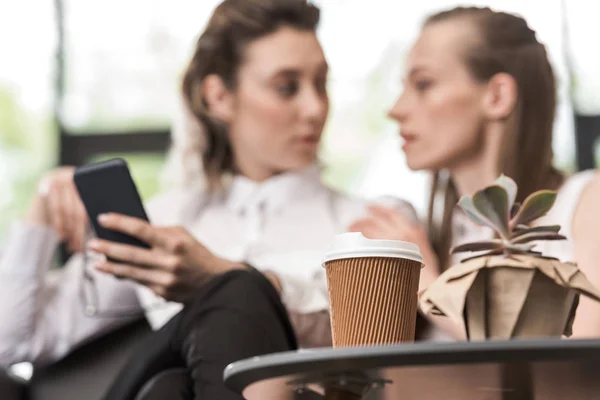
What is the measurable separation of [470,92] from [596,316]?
577 millimetres

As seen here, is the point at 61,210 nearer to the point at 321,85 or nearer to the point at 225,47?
the point at 225,47

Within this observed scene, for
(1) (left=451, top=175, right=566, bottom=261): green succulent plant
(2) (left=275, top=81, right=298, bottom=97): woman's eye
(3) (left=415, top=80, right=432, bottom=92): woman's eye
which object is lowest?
(1) (left=451, top=175, right=566, bottom=261): green succulent plant

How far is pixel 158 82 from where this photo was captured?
191 centimetres

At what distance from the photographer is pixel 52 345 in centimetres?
162

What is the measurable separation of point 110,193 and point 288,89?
1.62 ft

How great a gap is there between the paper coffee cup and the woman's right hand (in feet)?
3.71

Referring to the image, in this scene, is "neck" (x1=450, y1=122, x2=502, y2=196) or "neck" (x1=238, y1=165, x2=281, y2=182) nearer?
"neck" (x1=450, y1=122, x2=502, y2=196)

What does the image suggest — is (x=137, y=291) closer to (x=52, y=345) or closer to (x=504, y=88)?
(x=52, y=345)

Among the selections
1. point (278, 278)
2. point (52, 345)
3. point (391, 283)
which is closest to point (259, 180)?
point (278, 278)

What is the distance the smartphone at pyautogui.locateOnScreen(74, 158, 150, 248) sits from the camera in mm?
1318

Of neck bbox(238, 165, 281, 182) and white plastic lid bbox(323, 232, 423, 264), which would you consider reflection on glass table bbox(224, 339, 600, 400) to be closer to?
white plastic lid bbox(323, 232, 423, 264)

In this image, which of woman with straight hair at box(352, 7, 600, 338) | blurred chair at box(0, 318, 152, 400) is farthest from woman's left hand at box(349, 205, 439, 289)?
blurred chair at box(0, 318, 152, 400)

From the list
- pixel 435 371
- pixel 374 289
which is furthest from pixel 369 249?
pixel 435 371

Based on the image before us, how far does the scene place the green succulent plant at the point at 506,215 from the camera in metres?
0.68
